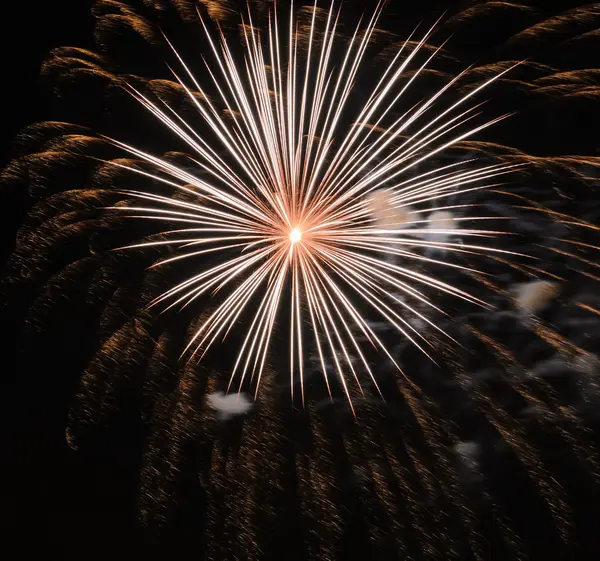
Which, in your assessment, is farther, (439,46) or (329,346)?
(329,346)

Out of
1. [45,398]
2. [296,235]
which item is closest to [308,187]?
[296,235]

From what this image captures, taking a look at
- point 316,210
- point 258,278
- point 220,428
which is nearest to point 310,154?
point 316,210

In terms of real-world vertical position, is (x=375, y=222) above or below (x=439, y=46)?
below

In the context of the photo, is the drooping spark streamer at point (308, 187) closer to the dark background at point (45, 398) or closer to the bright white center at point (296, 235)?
the bright white center at point (296, 235)

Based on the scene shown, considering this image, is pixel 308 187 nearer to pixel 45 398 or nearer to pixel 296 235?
pixel 296 235

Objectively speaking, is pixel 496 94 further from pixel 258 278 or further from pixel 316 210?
pixel 258 278

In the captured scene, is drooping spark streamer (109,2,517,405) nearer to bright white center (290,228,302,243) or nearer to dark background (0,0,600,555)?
bright white center (290,228,302,243)

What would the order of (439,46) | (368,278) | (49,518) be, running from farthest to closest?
1. (49,518)
2. (368,278)
3. (439,46)

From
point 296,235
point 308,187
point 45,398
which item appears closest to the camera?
point 296,235
